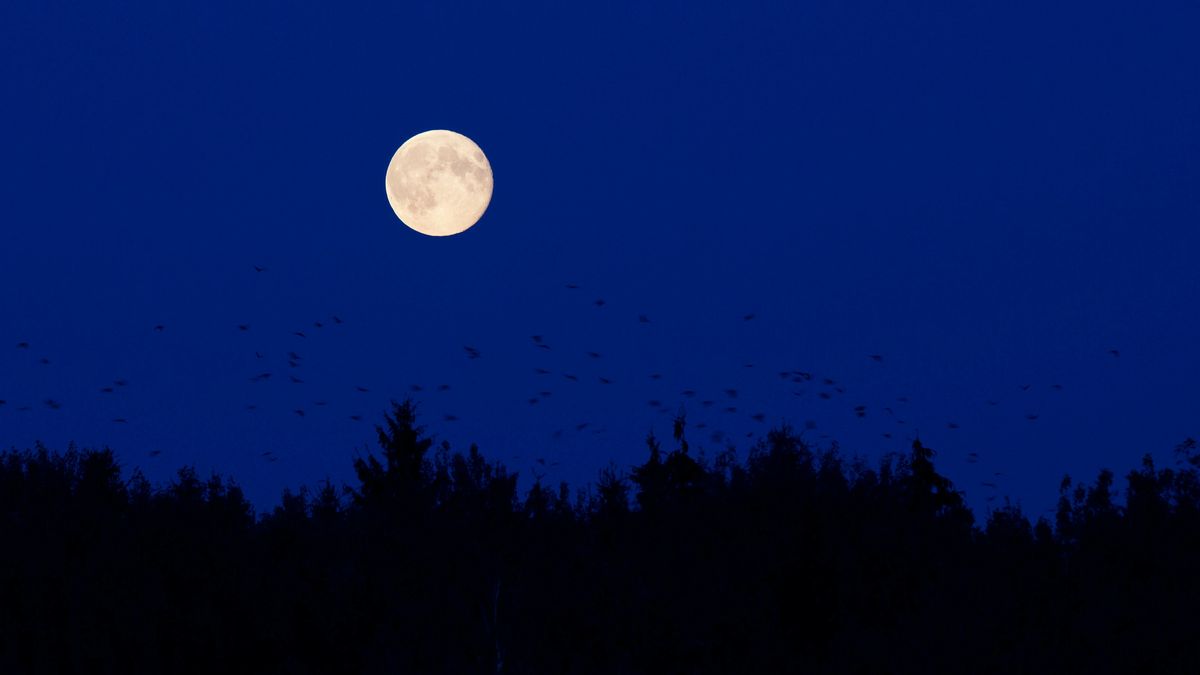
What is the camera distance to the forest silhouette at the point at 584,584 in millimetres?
27391

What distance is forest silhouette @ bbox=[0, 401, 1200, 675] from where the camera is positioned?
89.9 feet

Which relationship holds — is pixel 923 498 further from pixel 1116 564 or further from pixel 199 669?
pixel 199 669

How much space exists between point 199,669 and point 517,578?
25.8 feet

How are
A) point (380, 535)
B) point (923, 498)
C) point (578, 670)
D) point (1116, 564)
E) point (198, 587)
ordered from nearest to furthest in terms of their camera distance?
point (578, 670) < point (198, 587) < point (380, 535) < point (1116, 564) < point (923, 498)

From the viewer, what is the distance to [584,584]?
31.0 m

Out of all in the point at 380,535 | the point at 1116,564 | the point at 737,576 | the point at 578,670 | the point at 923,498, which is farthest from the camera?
the point at 923,498

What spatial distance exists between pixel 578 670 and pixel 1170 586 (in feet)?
63.3

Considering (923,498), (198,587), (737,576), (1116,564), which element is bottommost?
(198,587)

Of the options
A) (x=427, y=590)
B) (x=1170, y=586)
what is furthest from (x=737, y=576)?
(x=1170, y=586)

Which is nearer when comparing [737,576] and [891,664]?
[891,664]

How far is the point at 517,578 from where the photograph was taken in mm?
30578

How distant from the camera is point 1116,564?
3859cm

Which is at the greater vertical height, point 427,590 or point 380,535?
point 380,535

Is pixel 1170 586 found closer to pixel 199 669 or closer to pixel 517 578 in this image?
pixel 517 578
